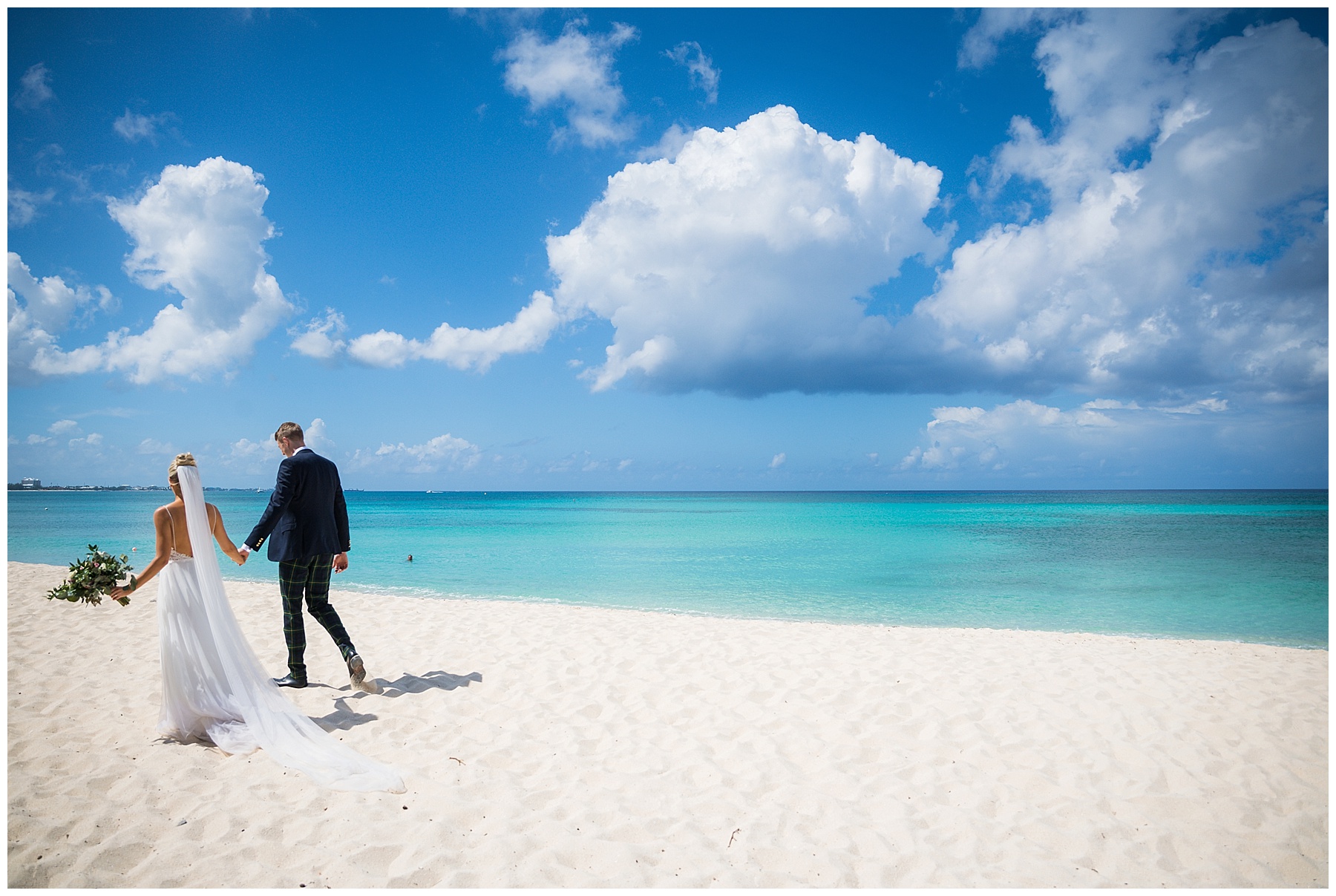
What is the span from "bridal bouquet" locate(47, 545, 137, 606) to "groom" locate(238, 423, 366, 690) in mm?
880

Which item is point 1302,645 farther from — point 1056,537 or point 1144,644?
point 1056,537

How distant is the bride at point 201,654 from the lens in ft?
15.4

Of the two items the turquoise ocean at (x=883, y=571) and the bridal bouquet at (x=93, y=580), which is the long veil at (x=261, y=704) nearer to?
the bridal bouquet at (x=93, y=580)

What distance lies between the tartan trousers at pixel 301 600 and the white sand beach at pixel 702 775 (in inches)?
17.9

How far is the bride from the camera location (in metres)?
4.68

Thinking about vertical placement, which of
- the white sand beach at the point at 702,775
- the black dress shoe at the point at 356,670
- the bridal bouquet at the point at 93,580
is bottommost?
the white sand beach at the point at 702,775

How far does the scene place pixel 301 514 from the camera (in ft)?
18.7

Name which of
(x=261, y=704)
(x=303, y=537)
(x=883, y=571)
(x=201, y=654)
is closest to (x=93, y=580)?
(x=201, y=654)

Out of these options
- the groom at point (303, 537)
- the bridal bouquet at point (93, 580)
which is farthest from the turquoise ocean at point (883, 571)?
the bridal bouquet at point (93, 580)

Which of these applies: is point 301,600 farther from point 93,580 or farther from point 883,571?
point 883,571

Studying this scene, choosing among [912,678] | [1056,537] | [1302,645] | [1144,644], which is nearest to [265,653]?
[912,678]

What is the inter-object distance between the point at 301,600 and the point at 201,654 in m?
1.05

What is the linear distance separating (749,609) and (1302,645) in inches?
365

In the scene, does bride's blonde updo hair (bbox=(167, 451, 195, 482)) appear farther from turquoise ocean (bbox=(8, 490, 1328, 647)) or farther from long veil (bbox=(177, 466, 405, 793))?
turquoise ocean (bbox=(8, 490, 1328, 647))
